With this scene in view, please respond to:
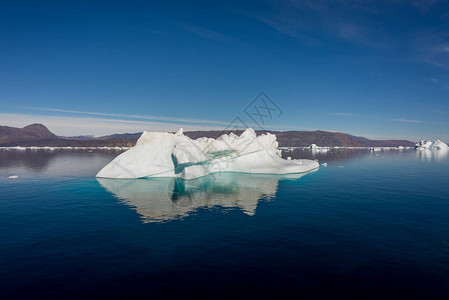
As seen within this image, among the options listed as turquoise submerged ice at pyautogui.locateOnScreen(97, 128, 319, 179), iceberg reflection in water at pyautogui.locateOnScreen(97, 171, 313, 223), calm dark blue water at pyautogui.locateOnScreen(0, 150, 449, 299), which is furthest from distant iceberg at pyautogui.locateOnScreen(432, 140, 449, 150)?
iceberg reflection in water at pyautogui.locateOnScreen(97, 171, 313, 223)

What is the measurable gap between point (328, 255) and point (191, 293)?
737cm

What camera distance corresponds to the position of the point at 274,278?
35.6ft

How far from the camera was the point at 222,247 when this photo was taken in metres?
13.9

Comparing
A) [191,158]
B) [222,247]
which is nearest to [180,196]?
[191,158]

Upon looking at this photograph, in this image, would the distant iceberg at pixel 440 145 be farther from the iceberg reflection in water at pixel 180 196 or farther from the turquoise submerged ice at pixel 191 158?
the iceberg reflection in water at pixel 180 196

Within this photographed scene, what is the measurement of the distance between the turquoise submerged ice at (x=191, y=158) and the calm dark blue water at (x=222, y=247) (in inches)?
480

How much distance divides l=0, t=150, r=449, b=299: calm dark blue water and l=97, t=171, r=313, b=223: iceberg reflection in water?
0.27m

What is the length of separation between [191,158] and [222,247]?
2337 centimetres

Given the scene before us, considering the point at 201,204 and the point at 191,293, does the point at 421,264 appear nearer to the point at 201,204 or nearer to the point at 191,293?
the point at 191,293

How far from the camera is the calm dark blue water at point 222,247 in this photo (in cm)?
1022

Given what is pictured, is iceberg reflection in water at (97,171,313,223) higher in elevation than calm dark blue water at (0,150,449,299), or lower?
higher

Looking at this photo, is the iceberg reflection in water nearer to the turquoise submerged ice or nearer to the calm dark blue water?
the calm dark blue water

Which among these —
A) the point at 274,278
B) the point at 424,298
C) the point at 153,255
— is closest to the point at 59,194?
the point at 153,255

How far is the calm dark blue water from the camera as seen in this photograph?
10219 millimetres
